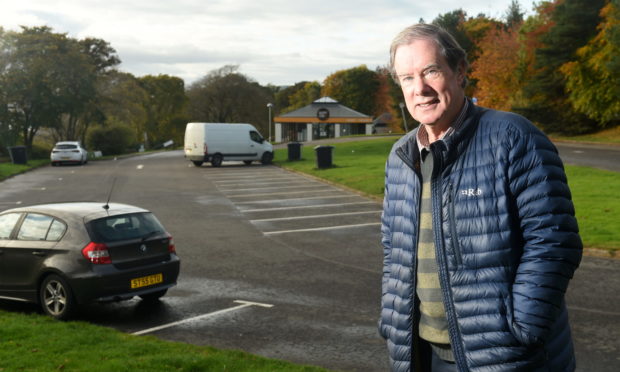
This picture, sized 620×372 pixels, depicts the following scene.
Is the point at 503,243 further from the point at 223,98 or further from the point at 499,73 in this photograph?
the point at 223,98

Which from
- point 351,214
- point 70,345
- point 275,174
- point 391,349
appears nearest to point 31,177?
point 275,174

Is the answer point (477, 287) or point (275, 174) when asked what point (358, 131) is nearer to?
point (275, 174)

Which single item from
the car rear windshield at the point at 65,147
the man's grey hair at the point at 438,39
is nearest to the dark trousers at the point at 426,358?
the man's grey hair at the point at 438,39

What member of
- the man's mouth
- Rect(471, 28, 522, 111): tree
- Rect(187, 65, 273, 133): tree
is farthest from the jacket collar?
Rect(187, 65, 273, 133): tree

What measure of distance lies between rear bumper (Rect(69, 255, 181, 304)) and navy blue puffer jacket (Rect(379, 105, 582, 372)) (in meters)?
6.50

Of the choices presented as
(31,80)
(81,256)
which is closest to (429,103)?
(81,256)

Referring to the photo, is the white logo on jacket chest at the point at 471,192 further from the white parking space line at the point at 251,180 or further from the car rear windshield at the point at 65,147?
the car rear windshield at the point at 65,147

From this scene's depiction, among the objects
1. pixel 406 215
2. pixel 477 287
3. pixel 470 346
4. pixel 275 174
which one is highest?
pixel 406 215

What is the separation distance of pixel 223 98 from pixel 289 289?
74643 millimetres

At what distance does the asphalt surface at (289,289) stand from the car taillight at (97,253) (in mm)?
789

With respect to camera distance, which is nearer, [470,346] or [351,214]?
[470,346]

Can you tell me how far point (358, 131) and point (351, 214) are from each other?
7119 centimetres

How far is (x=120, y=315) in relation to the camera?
8.83 meters

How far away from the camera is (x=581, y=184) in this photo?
20.9m
